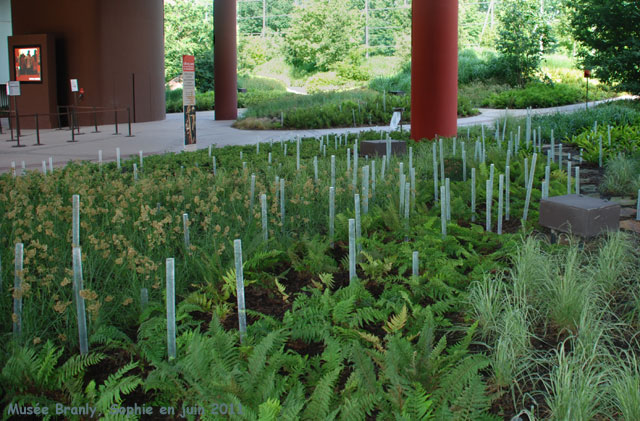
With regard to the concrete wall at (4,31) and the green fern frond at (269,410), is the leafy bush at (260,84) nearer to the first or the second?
the concrete wall at (4,31)

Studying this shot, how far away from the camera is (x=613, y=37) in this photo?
54.5 ft

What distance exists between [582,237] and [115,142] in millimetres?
11449

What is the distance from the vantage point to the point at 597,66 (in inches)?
667

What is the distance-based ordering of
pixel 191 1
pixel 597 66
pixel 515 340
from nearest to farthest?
1. pixel 515 340
2. pixel 597 66
3. pixel 191 1

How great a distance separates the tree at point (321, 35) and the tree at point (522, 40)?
12.1 meters

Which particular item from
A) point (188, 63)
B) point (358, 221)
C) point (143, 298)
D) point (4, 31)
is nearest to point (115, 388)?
point (143, 298)

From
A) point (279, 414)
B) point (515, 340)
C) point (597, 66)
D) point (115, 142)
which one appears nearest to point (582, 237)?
point (515, 340)

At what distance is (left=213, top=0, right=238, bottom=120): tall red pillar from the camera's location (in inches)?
864

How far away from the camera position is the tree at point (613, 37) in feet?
52.3

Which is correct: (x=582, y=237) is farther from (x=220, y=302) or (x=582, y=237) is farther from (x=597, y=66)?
(x=597, y=66)

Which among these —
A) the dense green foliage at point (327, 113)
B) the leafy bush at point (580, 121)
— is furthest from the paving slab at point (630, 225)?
the dense green foliage at point (327, 113)

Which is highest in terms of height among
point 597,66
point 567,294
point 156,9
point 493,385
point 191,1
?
point 191,1

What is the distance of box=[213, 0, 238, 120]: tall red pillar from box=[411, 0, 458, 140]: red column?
441 inches

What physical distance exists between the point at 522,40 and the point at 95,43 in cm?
1671
